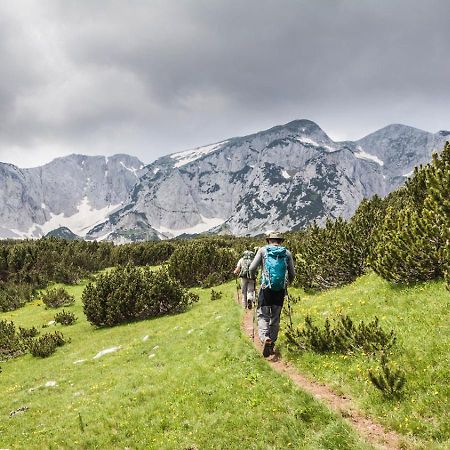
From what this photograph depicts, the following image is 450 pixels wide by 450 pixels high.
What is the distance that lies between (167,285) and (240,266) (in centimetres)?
1336

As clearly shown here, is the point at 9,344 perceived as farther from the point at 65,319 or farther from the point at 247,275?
the point at 247,275

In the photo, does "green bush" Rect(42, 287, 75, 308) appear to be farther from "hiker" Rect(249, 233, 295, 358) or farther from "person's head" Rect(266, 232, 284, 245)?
"person's head" Rect(266, 232, 284, 245)

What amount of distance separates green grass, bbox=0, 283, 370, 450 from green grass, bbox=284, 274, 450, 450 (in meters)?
1.10

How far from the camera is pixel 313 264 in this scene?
25.0 m

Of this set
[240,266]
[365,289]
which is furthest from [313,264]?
[365,289]

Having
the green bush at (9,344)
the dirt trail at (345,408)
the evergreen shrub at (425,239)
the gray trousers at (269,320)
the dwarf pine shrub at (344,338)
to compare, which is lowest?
the green bush at (9,344)

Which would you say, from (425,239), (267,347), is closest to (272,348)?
(267,347)

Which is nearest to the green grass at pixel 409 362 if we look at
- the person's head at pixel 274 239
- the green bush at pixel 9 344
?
the person's head at pixel 274 239

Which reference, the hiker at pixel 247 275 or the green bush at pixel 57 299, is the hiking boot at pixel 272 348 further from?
the green bush at pixel 57 299

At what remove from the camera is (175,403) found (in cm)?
1189

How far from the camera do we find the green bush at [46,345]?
88.2 feet

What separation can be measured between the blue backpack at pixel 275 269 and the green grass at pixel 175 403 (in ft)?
8.50

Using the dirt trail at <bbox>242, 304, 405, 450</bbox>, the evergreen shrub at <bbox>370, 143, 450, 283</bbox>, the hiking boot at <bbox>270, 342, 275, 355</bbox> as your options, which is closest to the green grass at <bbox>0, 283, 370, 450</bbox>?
the dirt trail at <bbox>242, 304, 405, 450</bbox>

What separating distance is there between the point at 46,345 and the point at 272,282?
2093cm
